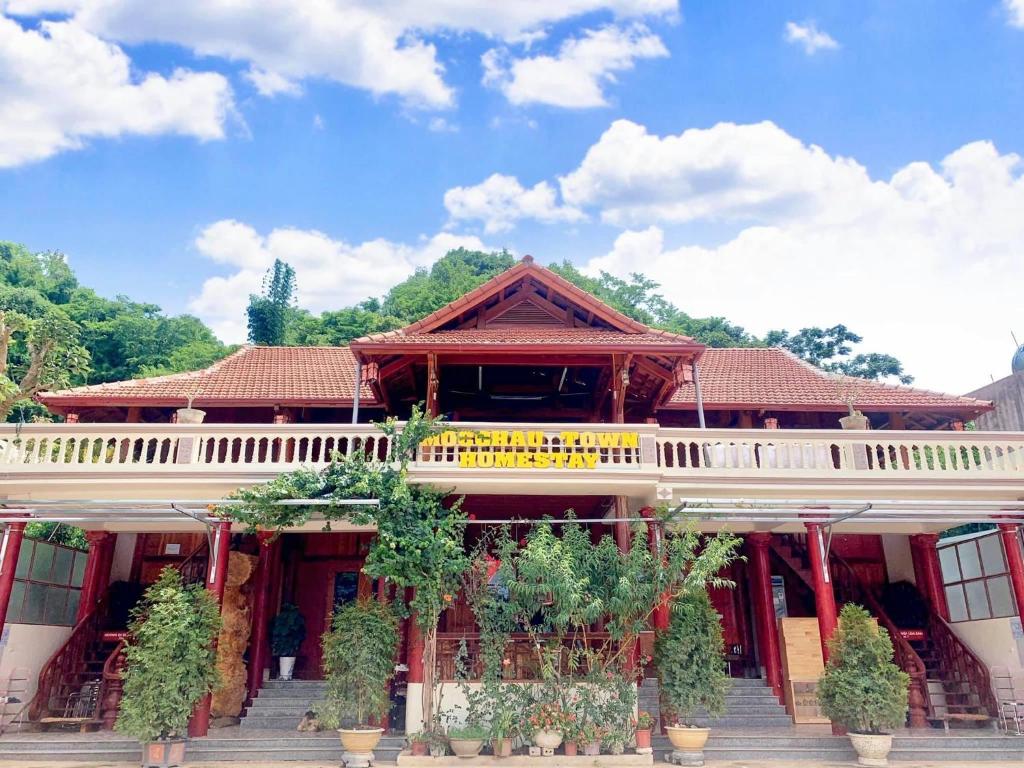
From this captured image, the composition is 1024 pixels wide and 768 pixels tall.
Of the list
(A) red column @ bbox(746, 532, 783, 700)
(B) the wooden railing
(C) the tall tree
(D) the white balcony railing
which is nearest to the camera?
(B) the wooden railing

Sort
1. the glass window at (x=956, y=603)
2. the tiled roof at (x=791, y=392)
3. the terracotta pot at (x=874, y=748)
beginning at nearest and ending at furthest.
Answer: the terracotta pot at (x=874, y=748) → the glass window at (x=956, y=603) → the tiled roof at (x=791, y=392)

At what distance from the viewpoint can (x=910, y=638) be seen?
14.1 metres

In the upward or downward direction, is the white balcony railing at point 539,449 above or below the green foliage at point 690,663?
above

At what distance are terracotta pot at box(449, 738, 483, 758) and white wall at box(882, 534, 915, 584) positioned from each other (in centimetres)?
981

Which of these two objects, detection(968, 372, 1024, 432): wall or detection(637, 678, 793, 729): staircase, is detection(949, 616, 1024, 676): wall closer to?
detection(637, 678, 793, 729): staircase

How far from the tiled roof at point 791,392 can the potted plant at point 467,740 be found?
7.83m

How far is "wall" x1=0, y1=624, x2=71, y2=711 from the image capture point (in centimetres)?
1309

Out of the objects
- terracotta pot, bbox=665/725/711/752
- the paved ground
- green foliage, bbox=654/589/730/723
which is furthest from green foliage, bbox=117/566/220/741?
terracotta pot, bbox=665/725/711/752

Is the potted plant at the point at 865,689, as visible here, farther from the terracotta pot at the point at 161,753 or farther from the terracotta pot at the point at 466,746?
the terracotta pot at the point at 161,753

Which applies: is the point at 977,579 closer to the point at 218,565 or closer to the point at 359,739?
the point at 359,739

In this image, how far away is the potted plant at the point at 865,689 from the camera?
402 inches

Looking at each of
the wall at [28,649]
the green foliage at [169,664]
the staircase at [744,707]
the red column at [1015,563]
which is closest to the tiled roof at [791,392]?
the red column at [1015,563]

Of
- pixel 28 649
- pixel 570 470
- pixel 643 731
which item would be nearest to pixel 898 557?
pixel 643 731

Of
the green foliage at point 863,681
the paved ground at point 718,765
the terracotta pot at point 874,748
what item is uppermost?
the green foliage at point 863,681
